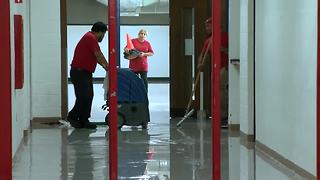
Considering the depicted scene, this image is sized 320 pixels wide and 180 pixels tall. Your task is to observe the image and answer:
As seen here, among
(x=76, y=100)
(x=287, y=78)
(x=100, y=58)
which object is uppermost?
(x=100, y=58)

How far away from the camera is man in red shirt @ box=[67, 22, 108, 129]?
317 inches

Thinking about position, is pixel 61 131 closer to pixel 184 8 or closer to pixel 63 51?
pixel 63 51

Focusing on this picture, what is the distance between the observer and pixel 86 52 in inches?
320

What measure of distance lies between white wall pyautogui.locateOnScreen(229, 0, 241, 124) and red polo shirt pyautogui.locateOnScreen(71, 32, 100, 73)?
1710 millimetres

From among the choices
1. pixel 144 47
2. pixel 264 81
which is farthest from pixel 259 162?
pixel 144 47

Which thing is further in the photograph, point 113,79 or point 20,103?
point 20,103

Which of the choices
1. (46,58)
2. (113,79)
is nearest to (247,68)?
(46,58)

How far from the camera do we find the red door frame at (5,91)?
9.45ft

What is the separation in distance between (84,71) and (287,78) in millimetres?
3474

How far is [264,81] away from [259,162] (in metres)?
1.05

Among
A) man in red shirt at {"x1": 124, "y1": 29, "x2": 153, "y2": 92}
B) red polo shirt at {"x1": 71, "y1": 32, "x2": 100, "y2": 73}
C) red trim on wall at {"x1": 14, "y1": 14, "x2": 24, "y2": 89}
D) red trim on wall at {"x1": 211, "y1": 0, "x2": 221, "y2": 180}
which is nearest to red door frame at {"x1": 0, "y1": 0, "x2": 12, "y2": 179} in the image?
red trim on wall at {"x1": 211, "y1": 0, "x2": 221, "y2": 180}

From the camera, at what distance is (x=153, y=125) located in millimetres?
8766

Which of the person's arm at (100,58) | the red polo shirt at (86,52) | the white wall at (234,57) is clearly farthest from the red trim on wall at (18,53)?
the white wall at (234,57)

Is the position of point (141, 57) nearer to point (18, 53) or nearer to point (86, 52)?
point (86, 52)
